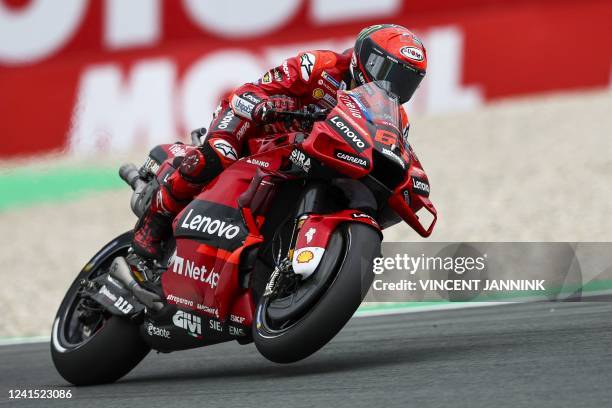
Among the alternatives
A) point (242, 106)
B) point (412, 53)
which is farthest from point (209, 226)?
point (412, 53)

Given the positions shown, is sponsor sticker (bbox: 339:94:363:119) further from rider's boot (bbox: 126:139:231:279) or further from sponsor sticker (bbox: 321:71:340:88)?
rider's boot (bbox: 126:139:231:279)

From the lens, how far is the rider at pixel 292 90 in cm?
532

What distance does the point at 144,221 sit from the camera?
6.08 m

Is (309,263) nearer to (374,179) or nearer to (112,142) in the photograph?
(374,179)

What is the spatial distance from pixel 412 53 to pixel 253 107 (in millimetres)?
771

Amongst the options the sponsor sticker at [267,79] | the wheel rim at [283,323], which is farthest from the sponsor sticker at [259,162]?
the wheel rim at [283,323]

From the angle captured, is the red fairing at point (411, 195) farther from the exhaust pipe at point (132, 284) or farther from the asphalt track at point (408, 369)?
the exhaust pipe at point (132, 284)

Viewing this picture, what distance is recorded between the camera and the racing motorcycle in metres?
4.88

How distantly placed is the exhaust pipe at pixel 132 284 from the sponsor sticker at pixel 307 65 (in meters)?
1.29

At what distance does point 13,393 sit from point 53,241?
25.7 ft

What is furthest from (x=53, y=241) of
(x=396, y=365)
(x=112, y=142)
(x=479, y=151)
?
(x=396, y=365)

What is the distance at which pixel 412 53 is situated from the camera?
5312mm

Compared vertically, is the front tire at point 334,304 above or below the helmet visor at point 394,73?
below

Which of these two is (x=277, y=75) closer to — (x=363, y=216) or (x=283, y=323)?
(x=363, y=216)
